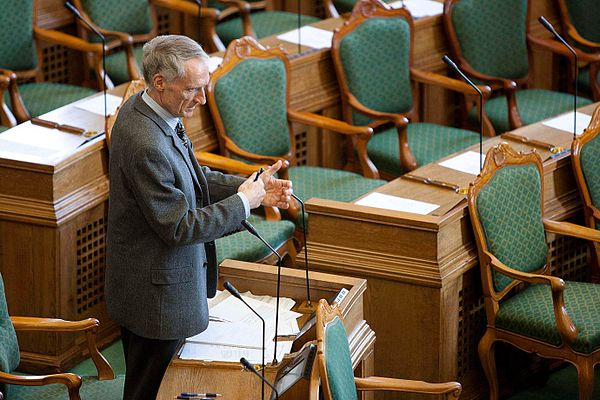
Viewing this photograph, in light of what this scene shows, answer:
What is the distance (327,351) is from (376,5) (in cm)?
282

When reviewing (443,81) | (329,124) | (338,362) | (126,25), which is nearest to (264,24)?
(126,25)

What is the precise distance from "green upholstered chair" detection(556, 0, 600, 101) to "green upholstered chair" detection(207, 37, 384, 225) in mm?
1525

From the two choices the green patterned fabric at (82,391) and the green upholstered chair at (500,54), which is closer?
the green patterned fabric at (82,391)

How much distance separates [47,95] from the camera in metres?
5.28

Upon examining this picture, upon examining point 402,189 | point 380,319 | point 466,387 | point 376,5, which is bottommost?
point 466,387

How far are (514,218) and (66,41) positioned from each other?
2.23 m

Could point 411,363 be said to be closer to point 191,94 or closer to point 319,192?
point 319,192

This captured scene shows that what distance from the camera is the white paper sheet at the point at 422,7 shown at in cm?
587

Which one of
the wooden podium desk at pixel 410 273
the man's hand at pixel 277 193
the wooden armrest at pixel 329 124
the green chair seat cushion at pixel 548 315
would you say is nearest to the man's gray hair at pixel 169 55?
the man's hand at pixel 277 193

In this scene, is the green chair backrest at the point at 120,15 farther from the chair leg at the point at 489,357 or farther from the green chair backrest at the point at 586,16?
the chair leg at the point at 489,357

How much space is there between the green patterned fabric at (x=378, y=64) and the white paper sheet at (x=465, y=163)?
2.62 feet

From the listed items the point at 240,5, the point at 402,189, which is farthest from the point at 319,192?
the point at 240,5

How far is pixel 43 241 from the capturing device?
422cm

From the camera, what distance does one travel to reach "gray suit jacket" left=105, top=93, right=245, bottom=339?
300cm
